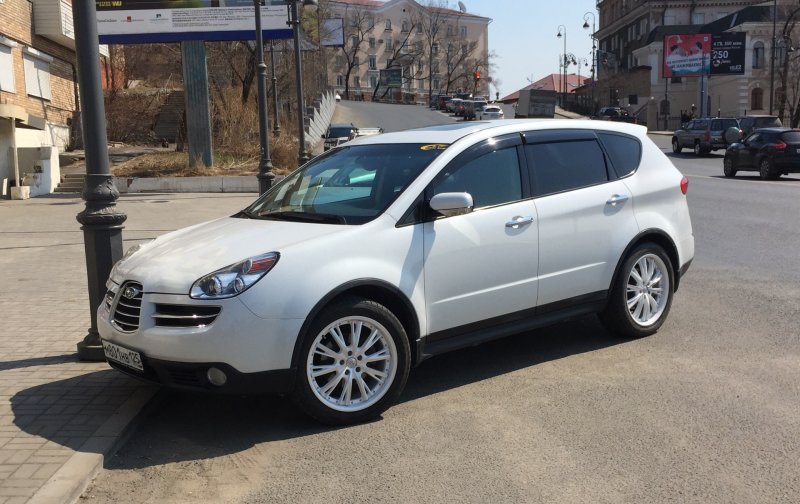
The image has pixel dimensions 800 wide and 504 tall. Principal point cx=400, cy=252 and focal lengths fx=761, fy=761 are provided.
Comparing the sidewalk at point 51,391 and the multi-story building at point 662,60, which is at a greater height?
the multi-story building at point 662,60

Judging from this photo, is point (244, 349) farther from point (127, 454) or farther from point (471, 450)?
point (471, 450)

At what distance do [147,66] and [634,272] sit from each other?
154ft

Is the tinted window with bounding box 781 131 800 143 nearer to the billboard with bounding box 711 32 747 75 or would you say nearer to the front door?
the front door

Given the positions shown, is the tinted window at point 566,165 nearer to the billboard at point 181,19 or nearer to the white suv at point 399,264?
the white suv at point 399,264

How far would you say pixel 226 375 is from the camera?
13.7 ft

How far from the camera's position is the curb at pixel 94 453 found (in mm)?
3586

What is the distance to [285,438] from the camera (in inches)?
172

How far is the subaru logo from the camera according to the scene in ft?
14.5

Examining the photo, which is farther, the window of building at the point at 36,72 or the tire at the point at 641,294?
the window of building at the point at 36,72

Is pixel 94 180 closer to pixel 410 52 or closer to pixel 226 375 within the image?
pixel 226 375

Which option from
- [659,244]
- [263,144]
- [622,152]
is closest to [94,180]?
[622,152]

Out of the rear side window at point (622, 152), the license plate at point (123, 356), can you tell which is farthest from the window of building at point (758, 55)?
the license plate at point (123, 356)

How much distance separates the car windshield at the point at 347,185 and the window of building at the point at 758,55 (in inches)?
2925

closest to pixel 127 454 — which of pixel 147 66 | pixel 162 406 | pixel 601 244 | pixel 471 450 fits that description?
pixel 162 406
